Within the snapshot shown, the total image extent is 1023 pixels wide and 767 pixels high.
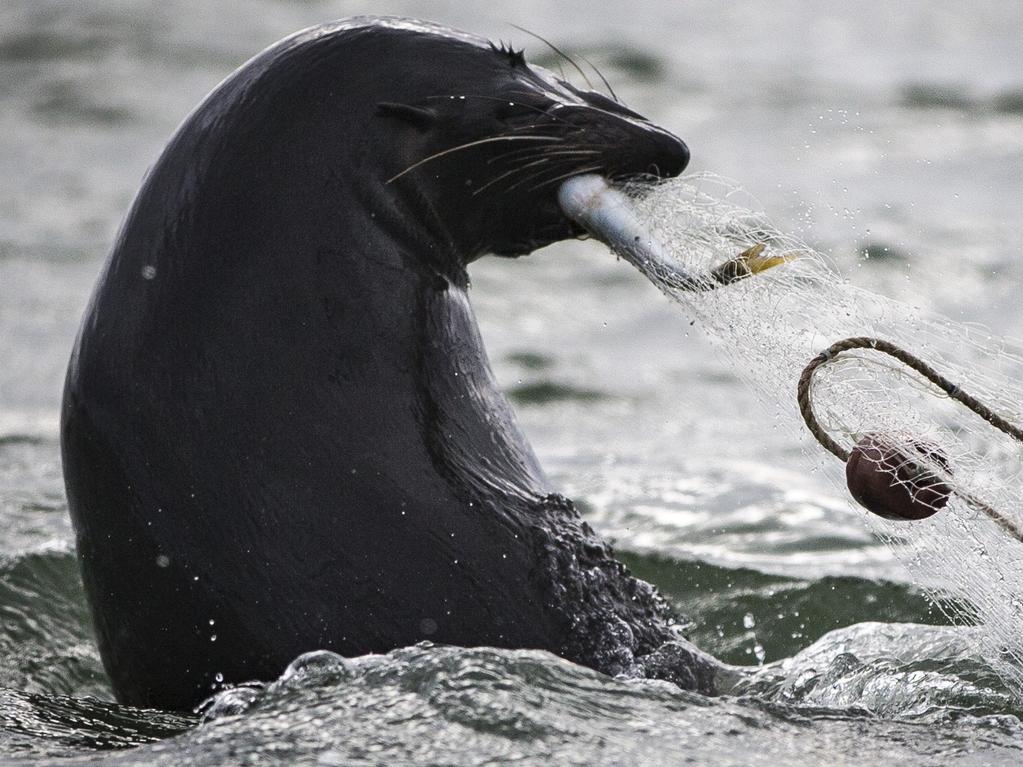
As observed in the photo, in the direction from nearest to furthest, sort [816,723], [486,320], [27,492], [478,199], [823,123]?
[816,723]
[478,199]
[27,492]
[486,320]
[823,123]

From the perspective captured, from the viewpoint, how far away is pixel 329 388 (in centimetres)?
275

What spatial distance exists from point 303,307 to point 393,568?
396mm

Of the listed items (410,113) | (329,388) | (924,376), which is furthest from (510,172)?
(924,376)

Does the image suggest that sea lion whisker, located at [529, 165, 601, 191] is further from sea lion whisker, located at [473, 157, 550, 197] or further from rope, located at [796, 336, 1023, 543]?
rope, located at [796, 336, 1023, 543]

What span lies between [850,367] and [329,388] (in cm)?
74

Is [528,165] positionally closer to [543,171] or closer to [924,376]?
[543,171]

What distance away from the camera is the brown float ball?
2586 millimetres

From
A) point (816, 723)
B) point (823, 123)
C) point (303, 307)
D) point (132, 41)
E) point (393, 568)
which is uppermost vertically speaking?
point (132, 41)

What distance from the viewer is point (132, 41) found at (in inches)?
464

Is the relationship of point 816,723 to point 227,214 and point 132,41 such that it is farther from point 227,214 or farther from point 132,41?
point 132,41

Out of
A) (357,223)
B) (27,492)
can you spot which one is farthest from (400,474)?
(27,492)

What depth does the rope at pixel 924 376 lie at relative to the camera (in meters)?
2.60

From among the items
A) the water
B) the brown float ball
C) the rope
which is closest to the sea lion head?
the rope

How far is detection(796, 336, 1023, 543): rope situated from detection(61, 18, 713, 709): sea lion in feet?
1.45
